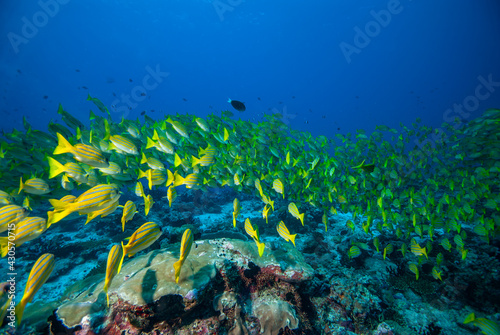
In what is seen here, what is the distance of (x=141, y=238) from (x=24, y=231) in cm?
150

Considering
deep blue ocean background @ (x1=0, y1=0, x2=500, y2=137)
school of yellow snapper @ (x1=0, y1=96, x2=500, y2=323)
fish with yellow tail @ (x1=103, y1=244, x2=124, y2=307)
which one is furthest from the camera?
deep blue ocean background @ (x1=0, y1=0, x2=500, y2=137)

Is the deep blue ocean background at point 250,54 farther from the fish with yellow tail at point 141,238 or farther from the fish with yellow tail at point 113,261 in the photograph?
the fish with yellow tail at point 113,261

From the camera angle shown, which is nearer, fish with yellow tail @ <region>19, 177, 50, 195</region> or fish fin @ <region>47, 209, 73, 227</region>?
fish fin @ <region>47, 209, 73, 227</region>

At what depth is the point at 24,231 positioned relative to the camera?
2439mm

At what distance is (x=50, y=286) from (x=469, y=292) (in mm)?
11722

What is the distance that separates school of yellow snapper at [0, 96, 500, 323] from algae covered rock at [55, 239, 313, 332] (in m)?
0.62

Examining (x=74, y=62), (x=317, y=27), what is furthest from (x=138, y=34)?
(x=317, y=27)

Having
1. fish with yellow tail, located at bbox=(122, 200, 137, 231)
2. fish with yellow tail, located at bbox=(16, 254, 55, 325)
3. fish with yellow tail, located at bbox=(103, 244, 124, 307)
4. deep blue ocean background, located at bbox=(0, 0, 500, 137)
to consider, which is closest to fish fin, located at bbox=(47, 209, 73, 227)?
fish with yellow tail, located at bbox=(16, 254, 55, 325)

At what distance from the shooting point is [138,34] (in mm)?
67812

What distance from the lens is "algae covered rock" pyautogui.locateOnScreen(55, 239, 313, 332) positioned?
2.65 m

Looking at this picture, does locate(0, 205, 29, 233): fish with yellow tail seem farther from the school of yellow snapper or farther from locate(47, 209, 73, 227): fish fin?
locate(47, 209, 73, 227): fish fin

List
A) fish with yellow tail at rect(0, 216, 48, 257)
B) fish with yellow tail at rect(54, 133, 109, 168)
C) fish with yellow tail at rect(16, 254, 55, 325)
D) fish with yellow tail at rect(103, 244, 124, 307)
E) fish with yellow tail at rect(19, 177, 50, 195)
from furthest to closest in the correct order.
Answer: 1. fish with yellow tail at rect(19, 177, 50, 195)
2. fish with yellow tail at rect(54, 133, 109, 168)
3. fish with yellow tail at rect(0, 216, 48, 257)
4. fish with yellow tail at rect(103, 244, 124, 307)
5. fish with yellow tail at rect(16, 254, 55, 325)


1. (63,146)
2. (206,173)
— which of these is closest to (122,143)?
(63,146)

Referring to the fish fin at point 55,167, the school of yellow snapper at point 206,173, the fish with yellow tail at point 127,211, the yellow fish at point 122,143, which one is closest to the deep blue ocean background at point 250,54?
the school of yellow snapper at point 206,173
